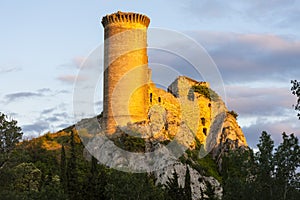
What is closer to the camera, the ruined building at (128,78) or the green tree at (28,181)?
the green tree at (28,181)

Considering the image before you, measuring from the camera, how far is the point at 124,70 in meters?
76.5

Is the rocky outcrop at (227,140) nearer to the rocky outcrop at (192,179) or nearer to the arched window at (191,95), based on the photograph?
the arched window at (191,95)

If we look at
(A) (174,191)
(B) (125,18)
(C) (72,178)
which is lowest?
(A) (174,191)

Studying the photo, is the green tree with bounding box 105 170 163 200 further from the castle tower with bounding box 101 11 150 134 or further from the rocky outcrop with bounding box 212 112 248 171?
the rocky outcrop with bounding box 212 112 248 171

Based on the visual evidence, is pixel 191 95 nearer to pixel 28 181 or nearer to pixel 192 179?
pixel 192 179

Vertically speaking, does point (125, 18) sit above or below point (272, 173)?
above

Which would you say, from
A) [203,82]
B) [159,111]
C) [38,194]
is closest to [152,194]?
[38,194]

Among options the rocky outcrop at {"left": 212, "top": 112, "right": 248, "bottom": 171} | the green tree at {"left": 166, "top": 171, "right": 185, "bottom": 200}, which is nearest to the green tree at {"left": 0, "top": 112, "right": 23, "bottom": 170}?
the green tree at {"left": 166, "top": 171, "right": 185, "bottom": 200}

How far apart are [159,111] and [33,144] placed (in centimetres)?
1797

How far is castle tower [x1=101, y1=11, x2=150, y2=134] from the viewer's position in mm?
76438

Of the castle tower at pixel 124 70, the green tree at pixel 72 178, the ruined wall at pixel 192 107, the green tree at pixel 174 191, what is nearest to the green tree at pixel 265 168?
the green tree at pixel 174 191

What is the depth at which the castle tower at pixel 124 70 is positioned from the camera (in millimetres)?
76438

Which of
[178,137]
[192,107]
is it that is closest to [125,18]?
[178,137]

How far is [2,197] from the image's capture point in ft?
156
